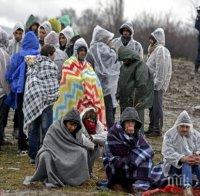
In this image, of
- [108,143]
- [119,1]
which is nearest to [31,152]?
[108,143]

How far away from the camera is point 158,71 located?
38.1ft

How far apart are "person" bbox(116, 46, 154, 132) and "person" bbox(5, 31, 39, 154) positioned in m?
1.33

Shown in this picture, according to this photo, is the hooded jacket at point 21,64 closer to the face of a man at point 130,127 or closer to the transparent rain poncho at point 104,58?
the transparent rain poncho at point 104,58

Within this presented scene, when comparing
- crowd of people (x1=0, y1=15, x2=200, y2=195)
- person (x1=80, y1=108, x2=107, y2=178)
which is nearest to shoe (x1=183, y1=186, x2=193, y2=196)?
crowd of people (x1=0, y1=15, x2=200, y2=195)

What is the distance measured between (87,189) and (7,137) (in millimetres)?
3822

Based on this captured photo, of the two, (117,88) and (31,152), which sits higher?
(117,88)

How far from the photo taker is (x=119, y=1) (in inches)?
2116

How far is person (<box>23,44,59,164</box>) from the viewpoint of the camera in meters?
8.94

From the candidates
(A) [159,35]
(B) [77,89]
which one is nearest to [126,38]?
(A) [159,35]

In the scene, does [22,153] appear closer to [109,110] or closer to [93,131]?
[109,110]

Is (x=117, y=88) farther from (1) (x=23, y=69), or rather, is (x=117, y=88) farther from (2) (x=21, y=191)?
(2) (x=21, y=191)

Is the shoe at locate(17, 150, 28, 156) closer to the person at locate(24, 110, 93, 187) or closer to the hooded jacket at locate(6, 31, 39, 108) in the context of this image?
the hooded jacket at locate(6, 31, 39, 108)

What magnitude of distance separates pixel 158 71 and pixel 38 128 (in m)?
3.29

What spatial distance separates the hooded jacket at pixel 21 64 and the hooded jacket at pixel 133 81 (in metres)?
1.31
